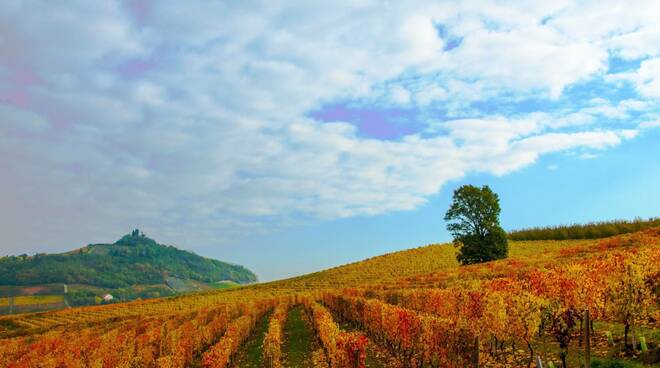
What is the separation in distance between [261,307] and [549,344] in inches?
1480

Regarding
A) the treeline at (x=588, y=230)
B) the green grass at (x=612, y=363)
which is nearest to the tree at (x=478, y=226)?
the treeline at (x=588, y=230)

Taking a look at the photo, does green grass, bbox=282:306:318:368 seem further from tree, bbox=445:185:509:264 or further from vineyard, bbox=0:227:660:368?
tree, bbox=445:185:509:264

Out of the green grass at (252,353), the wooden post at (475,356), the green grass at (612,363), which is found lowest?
the green grass at (252,353)

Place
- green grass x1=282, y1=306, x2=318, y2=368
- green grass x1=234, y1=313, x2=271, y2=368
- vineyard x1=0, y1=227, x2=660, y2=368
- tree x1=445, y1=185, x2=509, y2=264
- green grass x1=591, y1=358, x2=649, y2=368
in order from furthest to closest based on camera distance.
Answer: tree x1=445, y1=185, x2=509, y2=264
green grass x1=234, y1=313, x2=271, y2=368
green grass x1=282, y1=306, x2=318, y2=368
vineyard x1=0, y1=227, x2=660, y2=368
green grass x1=591, y1=358, x2=649, y2=368

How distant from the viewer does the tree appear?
69.8 meters

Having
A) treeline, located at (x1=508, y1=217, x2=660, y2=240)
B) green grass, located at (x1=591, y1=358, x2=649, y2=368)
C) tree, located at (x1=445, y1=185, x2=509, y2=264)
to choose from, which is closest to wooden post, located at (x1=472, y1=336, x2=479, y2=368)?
green grass, located at (x1=591, y1=358, x2=649, y2=368)

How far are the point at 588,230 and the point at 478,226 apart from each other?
3319 cm

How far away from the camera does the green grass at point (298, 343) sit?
24072 mm

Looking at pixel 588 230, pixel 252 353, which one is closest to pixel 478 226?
pixel 588 230

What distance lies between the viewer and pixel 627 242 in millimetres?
47344

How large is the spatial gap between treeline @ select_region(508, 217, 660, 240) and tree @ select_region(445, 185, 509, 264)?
28.8 metres

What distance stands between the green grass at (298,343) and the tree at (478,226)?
38.7 metres

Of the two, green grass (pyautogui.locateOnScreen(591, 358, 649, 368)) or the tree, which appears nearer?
green grass (pyautogui.locateOnScreen(591, 358, 649, 368))

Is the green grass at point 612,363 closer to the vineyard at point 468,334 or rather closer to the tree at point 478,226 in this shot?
the vineyard at point 468,334
